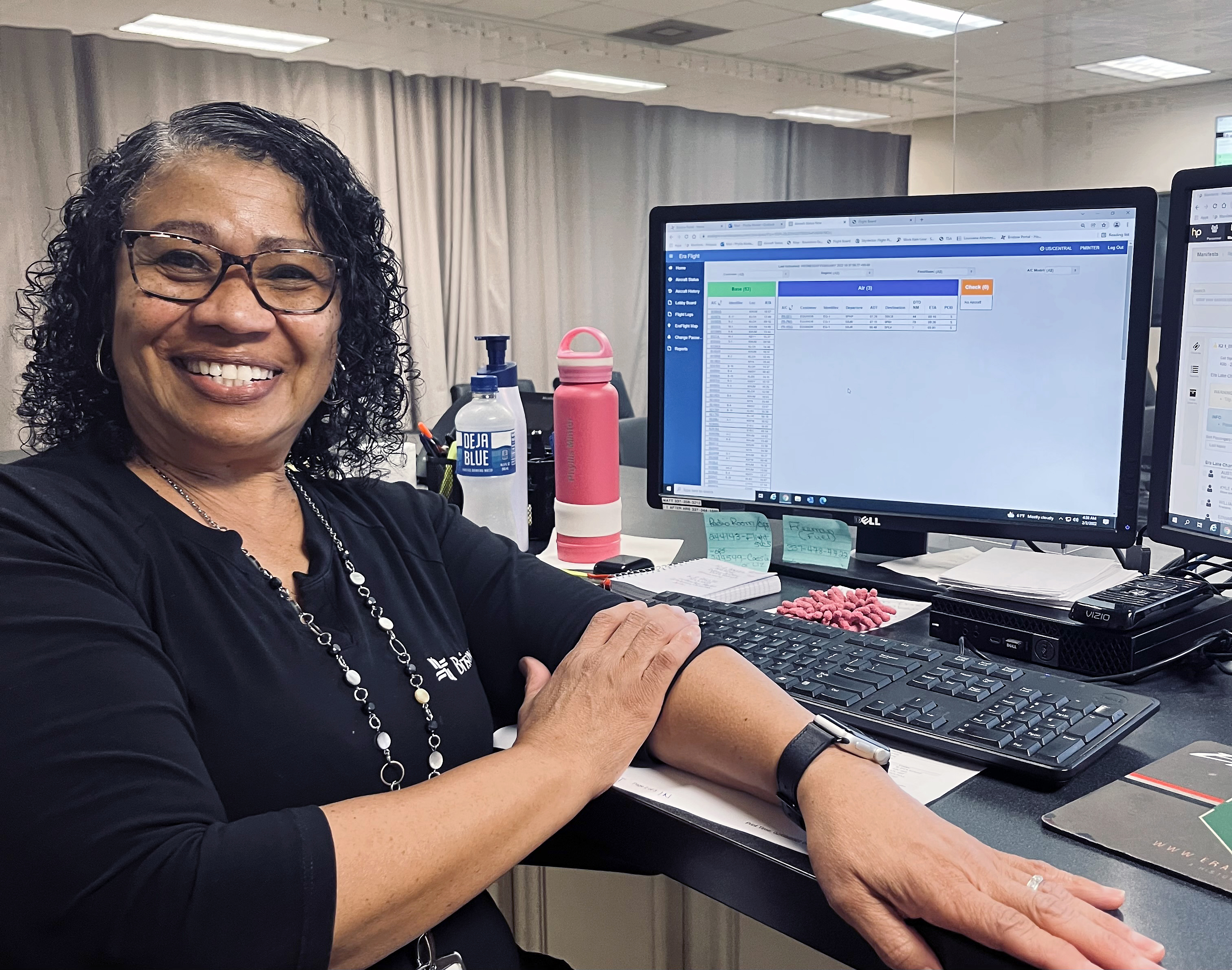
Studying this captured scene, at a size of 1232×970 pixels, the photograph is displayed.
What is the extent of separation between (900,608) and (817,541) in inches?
8.3

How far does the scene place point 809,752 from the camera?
0.79m

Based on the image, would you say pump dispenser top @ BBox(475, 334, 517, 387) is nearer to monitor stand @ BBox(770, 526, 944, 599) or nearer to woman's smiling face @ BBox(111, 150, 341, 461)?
monitor stand @ BBox(770, 526, 944, 599)

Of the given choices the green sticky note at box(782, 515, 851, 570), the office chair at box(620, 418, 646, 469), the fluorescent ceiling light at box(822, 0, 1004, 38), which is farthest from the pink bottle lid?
the fluorescent ceiling light at box(822, 0, 1004, 38)

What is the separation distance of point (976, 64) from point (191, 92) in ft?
15.3

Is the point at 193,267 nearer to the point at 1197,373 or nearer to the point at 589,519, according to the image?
the point at 589,519

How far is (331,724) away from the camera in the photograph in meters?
0.83

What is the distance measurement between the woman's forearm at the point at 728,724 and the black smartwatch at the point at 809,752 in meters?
0.01

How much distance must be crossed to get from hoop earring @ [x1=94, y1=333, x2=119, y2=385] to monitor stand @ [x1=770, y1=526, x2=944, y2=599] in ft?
2.88

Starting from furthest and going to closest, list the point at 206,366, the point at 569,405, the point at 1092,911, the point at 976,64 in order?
the point at 976,64 → the point at 569,405 → the point at 206,366 → the point at 1092,911

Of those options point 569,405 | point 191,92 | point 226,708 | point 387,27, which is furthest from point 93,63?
point 226,708

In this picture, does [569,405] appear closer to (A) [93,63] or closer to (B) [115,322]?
(B) [115,322]

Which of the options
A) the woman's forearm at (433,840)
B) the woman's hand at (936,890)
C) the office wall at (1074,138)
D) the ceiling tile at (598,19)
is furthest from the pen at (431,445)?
the ceiling tile at (598,19)

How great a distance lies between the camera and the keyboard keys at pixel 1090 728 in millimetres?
813

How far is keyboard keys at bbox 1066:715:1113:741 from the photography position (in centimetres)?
81
